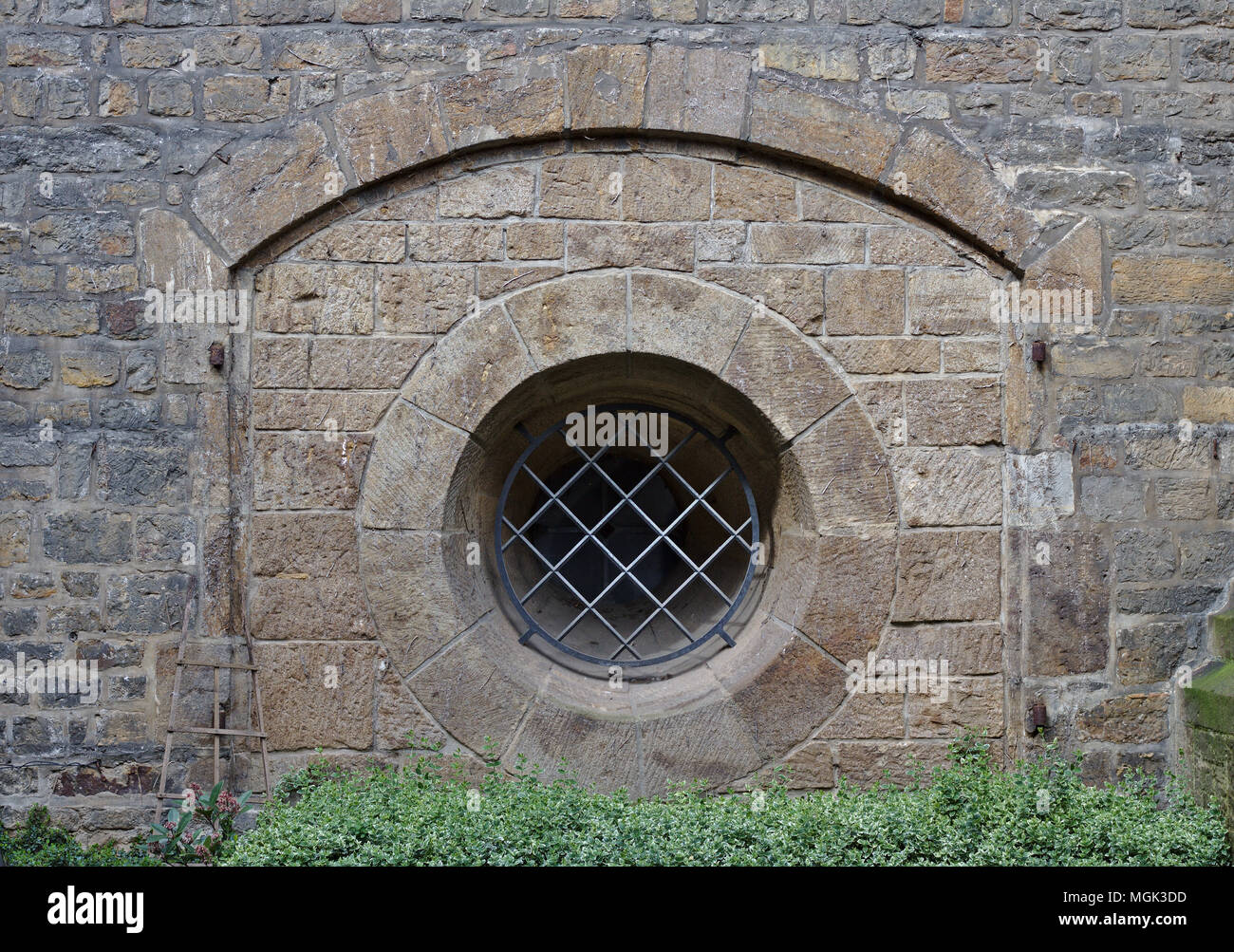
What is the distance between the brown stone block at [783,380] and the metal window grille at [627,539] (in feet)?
1.13

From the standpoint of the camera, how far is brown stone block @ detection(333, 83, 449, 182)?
349 centimetres

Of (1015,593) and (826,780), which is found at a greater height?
(1015,593)

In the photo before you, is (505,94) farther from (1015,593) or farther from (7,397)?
(1015,593)

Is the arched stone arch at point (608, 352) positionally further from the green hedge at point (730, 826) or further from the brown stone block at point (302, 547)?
the green hedge at point (730, 826)

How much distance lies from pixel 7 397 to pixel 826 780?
320 centimetres

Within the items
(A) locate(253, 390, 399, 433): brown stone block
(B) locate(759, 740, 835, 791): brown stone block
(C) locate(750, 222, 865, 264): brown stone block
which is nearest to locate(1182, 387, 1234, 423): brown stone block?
(C) locate(750, 222, 865, 264): brown stone block

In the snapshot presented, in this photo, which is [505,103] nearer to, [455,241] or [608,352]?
[455,241]

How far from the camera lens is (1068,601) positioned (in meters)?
3.54

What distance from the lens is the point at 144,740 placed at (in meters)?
3.46

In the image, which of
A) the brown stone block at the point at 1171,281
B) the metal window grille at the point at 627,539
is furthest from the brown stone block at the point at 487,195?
the brown stone block at the point at 1171,281

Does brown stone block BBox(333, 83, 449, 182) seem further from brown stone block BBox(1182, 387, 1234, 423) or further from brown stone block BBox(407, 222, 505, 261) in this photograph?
brown stone block BBox(1182, 387, 1234, 423)

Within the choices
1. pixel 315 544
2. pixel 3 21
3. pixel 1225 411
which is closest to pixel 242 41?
pixel 3 21

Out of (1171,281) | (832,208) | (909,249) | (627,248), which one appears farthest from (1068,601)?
(627,248)
